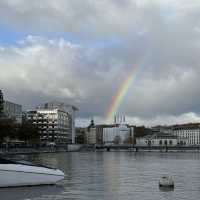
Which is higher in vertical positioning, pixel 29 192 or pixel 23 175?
pixel 23 175

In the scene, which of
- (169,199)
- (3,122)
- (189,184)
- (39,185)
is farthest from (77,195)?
(3,122)

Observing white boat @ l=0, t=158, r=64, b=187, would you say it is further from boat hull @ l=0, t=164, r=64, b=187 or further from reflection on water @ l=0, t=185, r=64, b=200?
reflection on water @ l=0, t=185, r=64, b=200

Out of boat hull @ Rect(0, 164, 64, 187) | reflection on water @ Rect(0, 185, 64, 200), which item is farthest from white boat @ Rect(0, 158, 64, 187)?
reflection on water @ Rect(0, 185, 64, 200)

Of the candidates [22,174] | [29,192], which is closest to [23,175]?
[22,174]

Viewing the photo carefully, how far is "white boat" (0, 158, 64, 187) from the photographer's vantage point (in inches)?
1731

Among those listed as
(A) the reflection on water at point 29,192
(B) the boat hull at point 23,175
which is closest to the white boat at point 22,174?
(B) the boat hull at point 23,175

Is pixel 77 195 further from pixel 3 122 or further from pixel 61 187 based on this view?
pixel 3 122

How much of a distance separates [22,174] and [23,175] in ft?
0.68

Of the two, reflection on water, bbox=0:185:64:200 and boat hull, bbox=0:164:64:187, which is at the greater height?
boat hull, bbox=0:164:64:187

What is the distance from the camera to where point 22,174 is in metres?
44.9

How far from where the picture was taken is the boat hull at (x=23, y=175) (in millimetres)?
44094

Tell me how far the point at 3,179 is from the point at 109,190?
10431 mm

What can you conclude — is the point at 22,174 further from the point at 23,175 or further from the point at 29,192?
the point at 29,192

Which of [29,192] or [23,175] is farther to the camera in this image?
[23,175]
